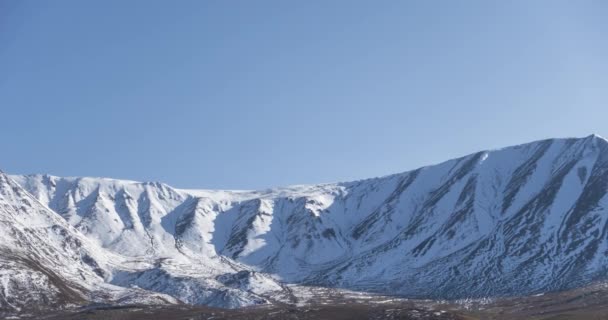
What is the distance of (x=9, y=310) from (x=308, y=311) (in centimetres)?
8001

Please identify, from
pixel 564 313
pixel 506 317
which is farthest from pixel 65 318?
pixel 564 313

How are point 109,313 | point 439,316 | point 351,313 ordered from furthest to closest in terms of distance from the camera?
point 109,313, point 351,313, point 439,316

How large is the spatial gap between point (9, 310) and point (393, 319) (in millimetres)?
104227

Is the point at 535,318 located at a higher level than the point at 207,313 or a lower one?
lower

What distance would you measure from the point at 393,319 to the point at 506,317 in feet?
145

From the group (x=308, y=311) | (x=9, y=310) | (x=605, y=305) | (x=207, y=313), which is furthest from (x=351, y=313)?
(x=9, y=310)

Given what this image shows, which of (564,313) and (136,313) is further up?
(136,313)

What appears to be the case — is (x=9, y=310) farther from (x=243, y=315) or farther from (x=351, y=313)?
(x=351, y=313)

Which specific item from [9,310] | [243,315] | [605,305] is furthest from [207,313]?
[605,305]

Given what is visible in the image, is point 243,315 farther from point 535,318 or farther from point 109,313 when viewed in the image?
point 535,318

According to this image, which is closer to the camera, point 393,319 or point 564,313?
point 393,319

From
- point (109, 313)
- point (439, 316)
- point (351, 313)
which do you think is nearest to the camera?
point (439, 316)

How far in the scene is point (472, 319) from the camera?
533 feet

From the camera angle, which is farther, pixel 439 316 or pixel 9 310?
pixel 9 310
